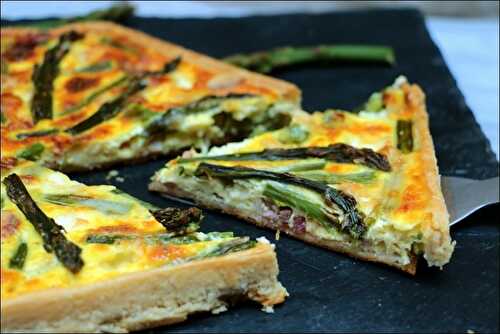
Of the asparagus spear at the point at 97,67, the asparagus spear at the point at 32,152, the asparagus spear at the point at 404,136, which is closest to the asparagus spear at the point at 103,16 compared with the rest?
the asparagus spear at the point at 97,67

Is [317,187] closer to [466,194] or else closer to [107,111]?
[466,194]

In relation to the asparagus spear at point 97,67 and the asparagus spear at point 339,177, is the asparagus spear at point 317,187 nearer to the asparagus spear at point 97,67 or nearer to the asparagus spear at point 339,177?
the asparagus spear at point 339,177

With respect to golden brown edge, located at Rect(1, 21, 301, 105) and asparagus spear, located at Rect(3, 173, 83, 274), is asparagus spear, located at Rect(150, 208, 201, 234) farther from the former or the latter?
golden brown edge, located at Rect(1, 21, 301, 105)

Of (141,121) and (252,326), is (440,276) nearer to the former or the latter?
(252,326)

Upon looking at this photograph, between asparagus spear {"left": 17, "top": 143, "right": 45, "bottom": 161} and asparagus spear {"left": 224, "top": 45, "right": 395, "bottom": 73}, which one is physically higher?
asparagus spear {"left": 224, "top": 45, "right": 395, "bottom": 73}

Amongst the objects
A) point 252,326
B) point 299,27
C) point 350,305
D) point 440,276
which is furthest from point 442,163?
point 299,27

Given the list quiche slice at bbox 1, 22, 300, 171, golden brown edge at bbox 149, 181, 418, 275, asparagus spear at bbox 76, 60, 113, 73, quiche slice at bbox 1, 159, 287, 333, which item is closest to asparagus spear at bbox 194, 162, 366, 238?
golden brown edge at bbox 149, 181, 418, 275

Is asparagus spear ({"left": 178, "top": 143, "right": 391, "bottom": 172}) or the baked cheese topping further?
asparagus spear ({"left": 178, "top": 143, "right": 391, "bottom": 172})
